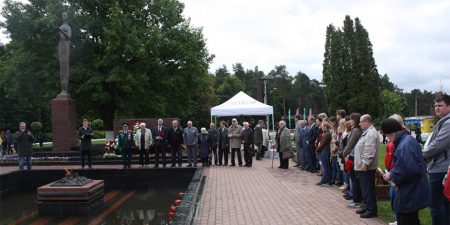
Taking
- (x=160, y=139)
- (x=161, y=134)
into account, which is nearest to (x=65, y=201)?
(x=160, y=139)

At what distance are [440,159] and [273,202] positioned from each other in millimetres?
4497

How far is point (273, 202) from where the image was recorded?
9250 mm

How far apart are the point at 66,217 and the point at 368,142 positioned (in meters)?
6.85

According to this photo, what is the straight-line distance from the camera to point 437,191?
5242 millimetres

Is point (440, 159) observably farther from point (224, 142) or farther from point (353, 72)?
point (353, 72)

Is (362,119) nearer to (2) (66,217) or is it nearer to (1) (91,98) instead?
(2) (66,217)

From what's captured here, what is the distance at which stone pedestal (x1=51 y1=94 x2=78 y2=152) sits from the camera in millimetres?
20828

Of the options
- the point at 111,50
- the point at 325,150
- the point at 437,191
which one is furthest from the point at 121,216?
the point at 111,50

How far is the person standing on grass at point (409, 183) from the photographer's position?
15.2ft

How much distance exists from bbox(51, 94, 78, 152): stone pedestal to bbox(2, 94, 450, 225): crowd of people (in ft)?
17.1

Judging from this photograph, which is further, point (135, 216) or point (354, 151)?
point (135, 216)

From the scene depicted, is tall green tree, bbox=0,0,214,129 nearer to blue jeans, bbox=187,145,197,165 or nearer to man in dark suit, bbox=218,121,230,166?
man in dark suit, bbox=218,121,230,166

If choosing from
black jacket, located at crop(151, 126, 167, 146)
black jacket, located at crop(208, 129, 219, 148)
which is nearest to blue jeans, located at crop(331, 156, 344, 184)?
black jacket, located at crop(151, 126, 167, 146)

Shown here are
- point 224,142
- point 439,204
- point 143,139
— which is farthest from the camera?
point 224,142
